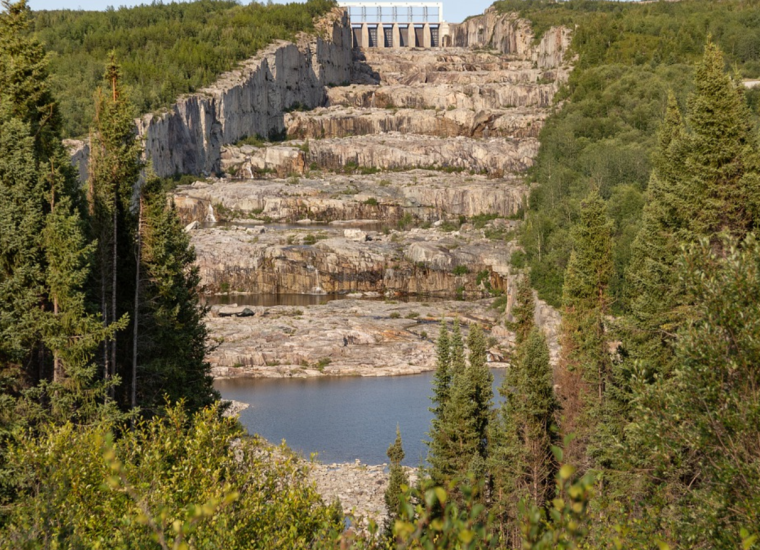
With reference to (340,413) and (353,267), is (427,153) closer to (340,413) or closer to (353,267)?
(353,267)

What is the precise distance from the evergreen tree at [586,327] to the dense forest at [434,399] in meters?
0.12

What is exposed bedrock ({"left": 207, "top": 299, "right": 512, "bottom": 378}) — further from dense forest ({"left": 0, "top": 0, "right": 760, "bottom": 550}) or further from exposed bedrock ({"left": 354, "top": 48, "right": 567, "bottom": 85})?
exposed bedrock ({"left": 354, "top": 48, "right": 567, "bottom": 85})

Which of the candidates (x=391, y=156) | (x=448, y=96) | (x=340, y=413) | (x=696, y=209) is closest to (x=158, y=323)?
(x=696, y=209)

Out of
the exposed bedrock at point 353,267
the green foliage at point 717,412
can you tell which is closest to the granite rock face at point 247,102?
the exposed bedrock at point 353,267

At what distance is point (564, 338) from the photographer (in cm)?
3825

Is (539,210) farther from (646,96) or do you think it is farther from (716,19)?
(716,19)

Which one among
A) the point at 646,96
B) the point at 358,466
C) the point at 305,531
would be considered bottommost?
the point at 358,466

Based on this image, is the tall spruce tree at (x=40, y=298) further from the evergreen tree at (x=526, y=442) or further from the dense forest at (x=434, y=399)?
the evergreen tree at (x=526, y=442)

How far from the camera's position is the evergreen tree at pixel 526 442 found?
31250 mm

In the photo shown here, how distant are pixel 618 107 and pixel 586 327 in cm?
7582

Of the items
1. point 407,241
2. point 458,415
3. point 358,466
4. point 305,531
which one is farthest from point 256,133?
point 305,531

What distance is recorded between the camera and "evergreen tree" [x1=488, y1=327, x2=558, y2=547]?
31250mm

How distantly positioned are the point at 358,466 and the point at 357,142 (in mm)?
104281

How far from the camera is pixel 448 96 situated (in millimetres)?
155375
